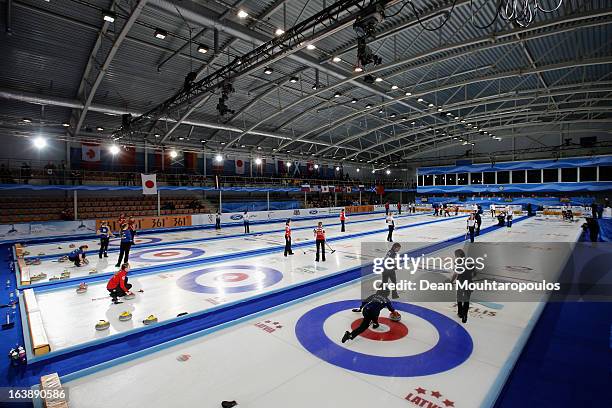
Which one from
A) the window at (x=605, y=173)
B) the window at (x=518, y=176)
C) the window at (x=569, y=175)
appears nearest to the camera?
the window at (x=605, y=173)

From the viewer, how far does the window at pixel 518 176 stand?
129 feet

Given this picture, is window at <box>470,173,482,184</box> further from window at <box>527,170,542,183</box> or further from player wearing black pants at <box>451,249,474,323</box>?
player wearing black pants at <box>451,249,474,323</box>

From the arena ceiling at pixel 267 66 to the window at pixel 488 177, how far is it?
49.2 feet

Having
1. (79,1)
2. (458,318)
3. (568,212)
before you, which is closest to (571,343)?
(458,318)

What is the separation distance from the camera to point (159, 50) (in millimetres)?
15594

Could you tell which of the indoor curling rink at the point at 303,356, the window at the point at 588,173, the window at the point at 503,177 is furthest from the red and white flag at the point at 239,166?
the window at the point at 588,173

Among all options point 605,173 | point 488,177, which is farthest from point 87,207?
point 605,173

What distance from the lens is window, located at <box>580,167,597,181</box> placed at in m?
34.4

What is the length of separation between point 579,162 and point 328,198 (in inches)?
1198

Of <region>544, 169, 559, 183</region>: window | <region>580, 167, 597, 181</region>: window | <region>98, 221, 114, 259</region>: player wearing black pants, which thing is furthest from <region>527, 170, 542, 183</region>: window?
<region>98, 221, 114, 259</region>: player wearing black pants

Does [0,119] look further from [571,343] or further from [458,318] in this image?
[571,343]

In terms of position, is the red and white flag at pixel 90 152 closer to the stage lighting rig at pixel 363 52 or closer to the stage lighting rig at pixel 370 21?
the stage lighting rig at pixel 363 52

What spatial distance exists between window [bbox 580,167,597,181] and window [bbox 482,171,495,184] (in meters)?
9.21

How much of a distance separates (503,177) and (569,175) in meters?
6.85
